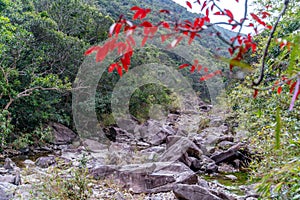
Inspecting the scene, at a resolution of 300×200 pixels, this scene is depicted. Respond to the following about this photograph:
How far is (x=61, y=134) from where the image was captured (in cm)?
869

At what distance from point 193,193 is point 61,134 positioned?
6.23m

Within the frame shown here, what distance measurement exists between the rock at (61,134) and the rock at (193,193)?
5544 mm

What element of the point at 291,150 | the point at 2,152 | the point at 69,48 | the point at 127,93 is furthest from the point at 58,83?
the point at 291,150

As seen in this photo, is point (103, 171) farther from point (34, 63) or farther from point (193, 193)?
point (34, 63)

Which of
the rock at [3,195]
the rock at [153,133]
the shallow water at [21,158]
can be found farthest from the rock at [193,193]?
the rock at [153,133]

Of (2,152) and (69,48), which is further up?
(69,48)

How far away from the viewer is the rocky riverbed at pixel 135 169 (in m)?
3.05

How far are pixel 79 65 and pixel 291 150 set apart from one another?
26.5ft

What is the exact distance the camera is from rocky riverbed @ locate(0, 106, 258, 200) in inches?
120

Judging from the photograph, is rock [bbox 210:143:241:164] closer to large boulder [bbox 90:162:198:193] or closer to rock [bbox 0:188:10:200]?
large boulder [bbox 90:162:198:193]

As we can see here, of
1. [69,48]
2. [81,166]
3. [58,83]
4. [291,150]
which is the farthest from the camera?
[69,48]

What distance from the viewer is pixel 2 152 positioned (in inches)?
246

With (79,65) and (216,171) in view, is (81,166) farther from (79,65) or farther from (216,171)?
(79,65)

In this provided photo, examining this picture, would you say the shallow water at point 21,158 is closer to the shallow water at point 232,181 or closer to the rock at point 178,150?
the rock at point 178,150
